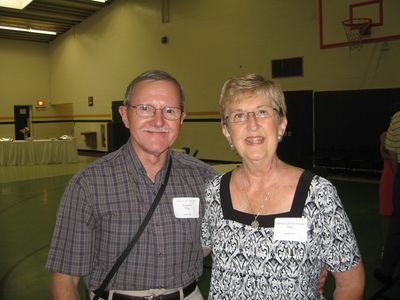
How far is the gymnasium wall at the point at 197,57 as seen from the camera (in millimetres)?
10828

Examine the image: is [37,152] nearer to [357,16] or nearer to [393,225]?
[357,16]

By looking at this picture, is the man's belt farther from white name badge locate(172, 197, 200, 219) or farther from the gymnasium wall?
the gymnasium wall

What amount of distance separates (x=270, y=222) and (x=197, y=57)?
43.4 feet

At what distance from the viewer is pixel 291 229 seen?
56.9 inches

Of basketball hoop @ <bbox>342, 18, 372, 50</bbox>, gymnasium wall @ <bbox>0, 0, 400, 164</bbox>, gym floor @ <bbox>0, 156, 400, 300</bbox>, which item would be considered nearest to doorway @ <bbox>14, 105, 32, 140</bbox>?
gymnasium wall @ <bbox>0, 0, 400, 164</bbox>

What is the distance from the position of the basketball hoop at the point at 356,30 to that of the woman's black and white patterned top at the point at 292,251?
31.9 ft

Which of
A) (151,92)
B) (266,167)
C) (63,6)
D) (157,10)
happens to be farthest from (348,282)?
(63,6)

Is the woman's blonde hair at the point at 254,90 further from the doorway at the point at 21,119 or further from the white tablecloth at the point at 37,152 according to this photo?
the doorway at the point at 21,119

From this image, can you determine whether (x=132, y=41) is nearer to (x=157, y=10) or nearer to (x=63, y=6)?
(x=157, y=10)

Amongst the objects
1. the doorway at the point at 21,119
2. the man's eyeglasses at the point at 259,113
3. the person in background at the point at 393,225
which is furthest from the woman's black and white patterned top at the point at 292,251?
the doorway at the point at 21,119

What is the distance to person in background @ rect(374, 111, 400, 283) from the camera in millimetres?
3869

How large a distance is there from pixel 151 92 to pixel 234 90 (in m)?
0.42

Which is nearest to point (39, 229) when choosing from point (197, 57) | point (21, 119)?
point (197, 57)

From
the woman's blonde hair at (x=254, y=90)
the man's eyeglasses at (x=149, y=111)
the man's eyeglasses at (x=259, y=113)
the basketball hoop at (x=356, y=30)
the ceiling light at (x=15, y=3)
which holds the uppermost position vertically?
the ceiling light at (x=15, y=3)
